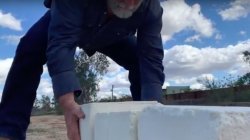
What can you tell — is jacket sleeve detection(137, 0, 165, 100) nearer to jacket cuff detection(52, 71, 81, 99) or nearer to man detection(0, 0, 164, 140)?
man detection(0, 0, 164, 140)

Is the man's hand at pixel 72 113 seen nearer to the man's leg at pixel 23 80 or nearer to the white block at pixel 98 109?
the white block at pixel 98 109

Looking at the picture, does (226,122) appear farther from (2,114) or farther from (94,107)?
(2,114)

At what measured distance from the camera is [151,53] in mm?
3305

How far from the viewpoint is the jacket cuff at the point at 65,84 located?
2.57 metres

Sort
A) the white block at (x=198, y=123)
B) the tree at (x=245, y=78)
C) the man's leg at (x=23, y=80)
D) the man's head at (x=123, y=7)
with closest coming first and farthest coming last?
the white block at (x=198, y=123), the man's head at (x=123, y=7), the man's leg at (x=23, y=80), the tree at (x=245, y=78)

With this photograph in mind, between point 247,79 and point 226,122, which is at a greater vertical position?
point 247,79

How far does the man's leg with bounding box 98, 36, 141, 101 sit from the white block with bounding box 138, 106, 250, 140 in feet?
6.08

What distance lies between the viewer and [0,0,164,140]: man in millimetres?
2643

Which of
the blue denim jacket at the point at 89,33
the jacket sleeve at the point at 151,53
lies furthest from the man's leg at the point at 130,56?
the jacket sleeve at the point at 151,53

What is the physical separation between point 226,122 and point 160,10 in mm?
1848

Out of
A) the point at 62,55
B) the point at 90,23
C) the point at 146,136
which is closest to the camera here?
the point at 146,136

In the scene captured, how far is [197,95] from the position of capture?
15.1 meters

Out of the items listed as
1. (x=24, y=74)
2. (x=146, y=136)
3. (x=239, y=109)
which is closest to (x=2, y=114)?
(x=24, y=74)

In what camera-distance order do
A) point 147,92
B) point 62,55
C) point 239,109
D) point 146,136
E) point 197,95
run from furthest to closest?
point 197,95 → point 147,92 → point 62,55 → point 146,136 → point 239,109
